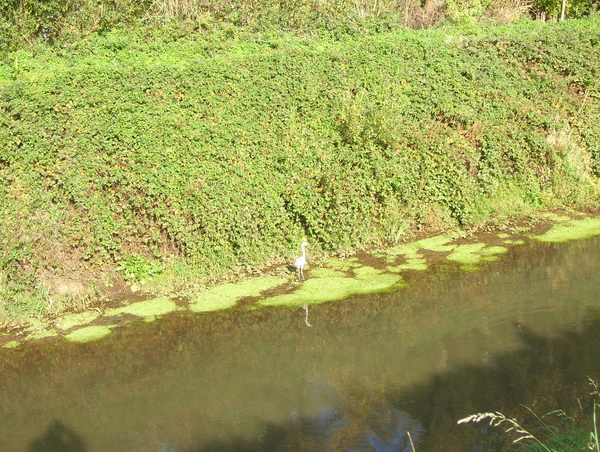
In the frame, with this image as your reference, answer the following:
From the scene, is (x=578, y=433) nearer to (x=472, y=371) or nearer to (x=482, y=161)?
(x=472, y=371)

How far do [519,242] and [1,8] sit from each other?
9.66 m

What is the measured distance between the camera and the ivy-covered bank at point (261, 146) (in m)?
8.22

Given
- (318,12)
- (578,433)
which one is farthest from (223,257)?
(318,12)

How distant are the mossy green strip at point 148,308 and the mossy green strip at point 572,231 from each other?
5628 millimetres

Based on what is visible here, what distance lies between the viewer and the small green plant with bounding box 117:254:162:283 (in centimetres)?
825

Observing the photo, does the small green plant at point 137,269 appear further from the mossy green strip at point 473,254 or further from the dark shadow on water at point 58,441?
the mossy green strip at point 473,254

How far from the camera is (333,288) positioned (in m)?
8.09

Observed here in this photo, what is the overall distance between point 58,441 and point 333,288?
3.83 meters

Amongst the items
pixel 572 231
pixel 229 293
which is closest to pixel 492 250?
pixel 572 231

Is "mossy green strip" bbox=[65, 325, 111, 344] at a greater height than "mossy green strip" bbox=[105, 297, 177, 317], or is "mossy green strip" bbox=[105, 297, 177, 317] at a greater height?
"mossy green strip" bbox=[105, 297, 177, 317]

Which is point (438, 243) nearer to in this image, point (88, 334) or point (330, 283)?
point (330, 283)

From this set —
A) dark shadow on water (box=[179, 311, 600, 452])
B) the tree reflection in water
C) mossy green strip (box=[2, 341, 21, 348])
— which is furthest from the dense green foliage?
the tree reflection in water

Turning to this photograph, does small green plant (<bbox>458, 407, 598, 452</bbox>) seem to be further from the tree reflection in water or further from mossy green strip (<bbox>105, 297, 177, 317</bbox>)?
mossy green strip (<bbox>105, 297, 177, 317</bbox>)

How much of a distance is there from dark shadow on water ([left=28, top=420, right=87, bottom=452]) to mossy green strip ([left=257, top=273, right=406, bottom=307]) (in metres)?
2.84
